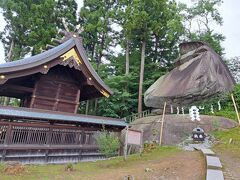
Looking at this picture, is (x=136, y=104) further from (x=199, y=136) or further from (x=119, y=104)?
(x=199, y=136)

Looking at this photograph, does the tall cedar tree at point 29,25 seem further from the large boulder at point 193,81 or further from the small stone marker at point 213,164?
the small stone marker at point 213,164

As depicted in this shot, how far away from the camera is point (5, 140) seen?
11523 millimetres

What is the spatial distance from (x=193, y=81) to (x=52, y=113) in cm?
1513

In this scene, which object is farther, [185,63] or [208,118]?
[185,63]

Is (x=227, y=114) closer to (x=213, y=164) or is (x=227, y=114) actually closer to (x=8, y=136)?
(x=213, y=164)

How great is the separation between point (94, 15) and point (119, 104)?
11.9 meters

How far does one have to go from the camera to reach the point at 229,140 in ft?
58.1

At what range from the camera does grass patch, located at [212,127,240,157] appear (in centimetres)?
1569

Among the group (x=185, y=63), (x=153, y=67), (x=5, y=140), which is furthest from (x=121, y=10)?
(x=5, y=140)

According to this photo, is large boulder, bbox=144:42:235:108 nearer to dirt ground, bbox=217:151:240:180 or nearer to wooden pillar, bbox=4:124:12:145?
dirt ground, bbox=217:151:240:180

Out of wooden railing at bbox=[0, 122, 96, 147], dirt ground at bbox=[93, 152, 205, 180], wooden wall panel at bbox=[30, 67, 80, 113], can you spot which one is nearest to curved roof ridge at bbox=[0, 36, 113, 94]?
wooden wall panel at bbox=[30, 67, 80, 113]

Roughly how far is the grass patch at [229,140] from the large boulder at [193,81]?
4.60 m

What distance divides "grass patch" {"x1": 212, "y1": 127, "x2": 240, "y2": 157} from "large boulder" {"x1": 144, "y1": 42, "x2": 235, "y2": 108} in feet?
15.1

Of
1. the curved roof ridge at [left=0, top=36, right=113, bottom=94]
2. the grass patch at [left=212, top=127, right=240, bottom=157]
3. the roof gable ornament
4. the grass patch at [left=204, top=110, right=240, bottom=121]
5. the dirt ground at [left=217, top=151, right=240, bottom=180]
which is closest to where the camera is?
the dirt ground at [left=217, top=151, right=240, bottom=180]
